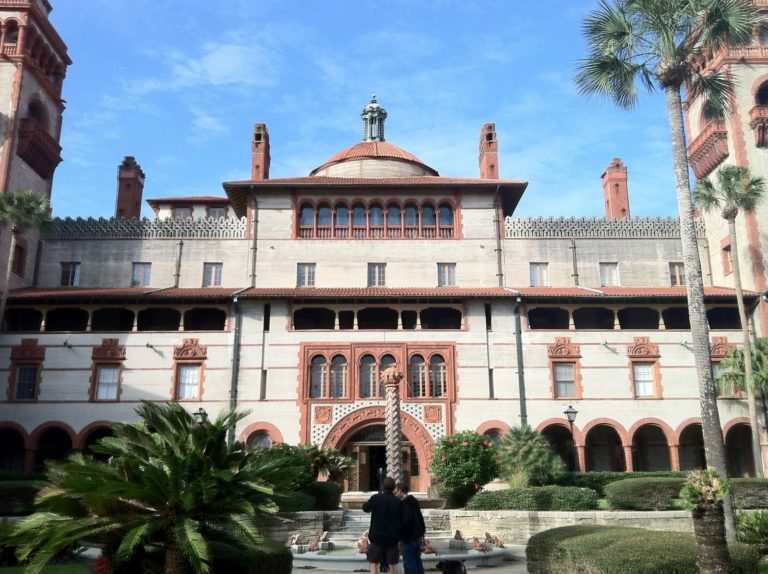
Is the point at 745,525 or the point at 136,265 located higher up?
the point at 136,265

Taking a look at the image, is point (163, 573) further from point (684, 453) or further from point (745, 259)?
point (745, 259)

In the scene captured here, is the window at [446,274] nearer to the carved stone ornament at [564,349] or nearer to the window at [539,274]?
the window at [539,274]

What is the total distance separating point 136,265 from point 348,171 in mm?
13691

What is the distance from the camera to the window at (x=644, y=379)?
3562 centimetres

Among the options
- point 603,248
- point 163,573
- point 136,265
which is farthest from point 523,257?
point 163,573

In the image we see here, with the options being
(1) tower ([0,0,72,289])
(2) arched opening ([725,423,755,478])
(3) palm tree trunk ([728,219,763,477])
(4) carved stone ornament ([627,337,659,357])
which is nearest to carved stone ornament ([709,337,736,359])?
(3) palm tree trunk ([728,219,763,477])

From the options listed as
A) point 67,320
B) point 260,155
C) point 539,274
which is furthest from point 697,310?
point 67,320

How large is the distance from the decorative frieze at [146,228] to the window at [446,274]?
426 inches

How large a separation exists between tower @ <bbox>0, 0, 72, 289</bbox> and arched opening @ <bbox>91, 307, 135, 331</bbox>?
433 centimetres

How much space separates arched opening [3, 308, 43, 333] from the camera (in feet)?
123

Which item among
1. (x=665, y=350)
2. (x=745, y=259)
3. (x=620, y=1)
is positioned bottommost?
(x=665, y=350)

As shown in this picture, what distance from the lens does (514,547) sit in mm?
21938

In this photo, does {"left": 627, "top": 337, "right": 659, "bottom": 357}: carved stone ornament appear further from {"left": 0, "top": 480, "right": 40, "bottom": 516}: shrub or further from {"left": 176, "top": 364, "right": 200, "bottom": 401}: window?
{"left": 0, "top": 480, "right": 40, "bottom": 516}: shrub

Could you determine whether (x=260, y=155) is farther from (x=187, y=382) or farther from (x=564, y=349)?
(x=564, y=349)
